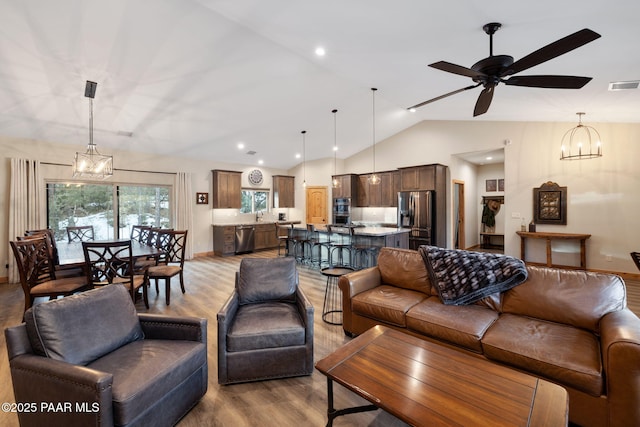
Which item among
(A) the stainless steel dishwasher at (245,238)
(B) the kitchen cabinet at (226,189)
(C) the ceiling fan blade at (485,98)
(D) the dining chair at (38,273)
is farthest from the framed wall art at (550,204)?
(D) the dining chair at (38,273)

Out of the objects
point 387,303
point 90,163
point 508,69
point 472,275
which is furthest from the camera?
point 90,163

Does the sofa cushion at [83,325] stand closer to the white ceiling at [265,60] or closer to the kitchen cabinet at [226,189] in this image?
the white ceiling at [265,60]

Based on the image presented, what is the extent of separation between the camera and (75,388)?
1431 mm

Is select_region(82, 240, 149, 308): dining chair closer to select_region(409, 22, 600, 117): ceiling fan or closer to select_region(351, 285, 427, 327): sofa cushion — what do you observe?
select_region(351, 285, 427, 327): sofa cushion

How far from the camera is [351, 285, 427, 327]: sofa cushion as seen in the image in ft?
8.63

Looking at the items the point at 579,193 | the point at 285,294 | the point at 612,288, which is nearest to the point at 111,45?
the point at 285,294

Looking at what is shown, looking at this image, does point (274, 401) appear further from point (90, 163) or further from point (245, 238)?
point (245, 238)

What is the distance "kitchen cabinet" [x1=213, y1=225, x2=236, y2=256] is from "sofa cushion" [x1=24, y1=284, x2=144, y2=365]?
19.2 feet

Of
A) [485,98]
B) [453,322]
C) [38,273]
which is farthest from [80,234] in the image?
[485,98]

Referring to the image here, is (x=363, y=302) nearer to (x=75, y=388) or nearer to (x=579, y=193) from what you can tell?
(x=75, y=388)

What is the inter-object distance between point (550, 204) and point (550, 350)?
17.8ft

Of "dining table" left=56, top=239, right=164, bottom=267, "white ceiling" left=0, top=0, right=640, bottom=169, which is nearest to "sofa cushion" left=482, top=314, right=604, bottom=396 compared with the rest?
"white ceiling" left=0, top=0, right=640, bottom=169

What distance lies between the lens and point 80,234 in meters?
5.73

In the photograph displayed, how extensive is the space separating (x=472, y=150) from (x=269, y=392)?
6881mm
